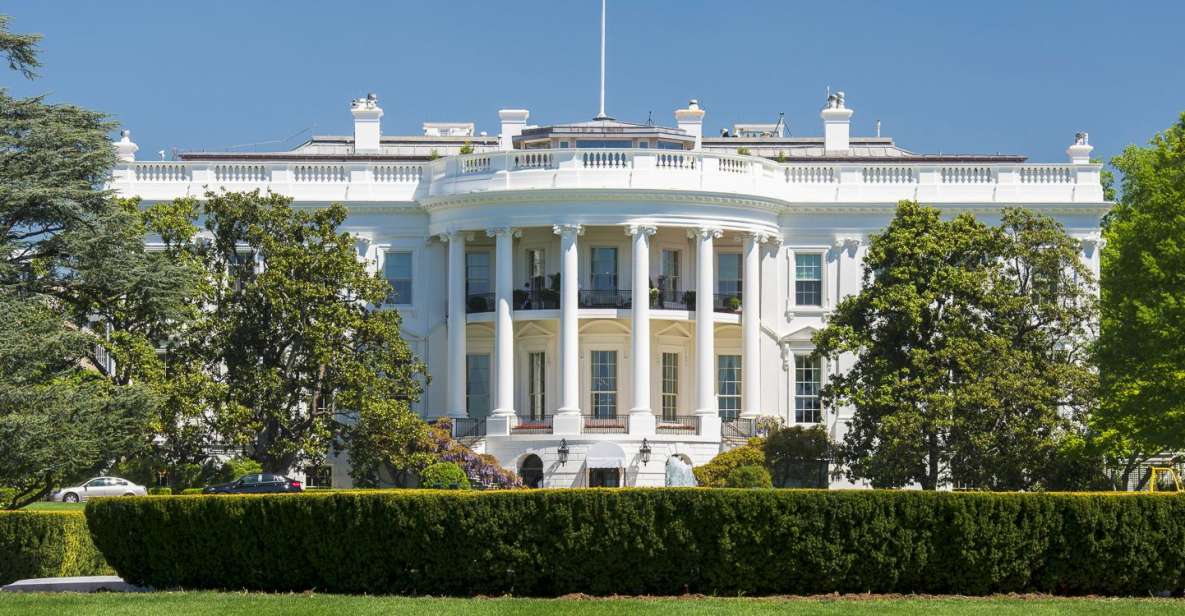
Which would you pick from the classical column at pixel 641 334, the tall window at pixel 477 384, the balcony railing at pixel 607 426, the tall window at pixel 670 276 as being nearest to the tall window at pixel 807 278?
the tall window at pixel 670 276

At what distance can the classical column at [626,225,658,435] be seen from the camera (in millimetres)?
60906

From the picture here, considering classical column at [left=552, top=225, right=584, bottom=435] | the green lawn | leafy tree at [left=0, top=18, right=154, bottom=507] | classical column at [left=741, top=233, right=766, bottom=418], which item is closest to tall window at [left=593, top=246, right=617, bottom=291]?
classical column at [left=552, top=225, right=584, bottom=435]

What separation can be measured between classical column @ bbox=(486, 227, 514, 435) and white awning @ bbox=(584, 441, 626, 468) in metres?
2.89

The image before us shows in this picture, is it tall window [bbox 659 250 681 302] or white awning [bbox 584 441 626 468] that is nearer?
white awning [bbox 584 441 626 468]

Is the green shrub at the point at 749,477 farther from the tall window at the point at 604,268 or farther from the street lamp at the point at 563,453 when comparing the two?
the tall window at the point at 604,268

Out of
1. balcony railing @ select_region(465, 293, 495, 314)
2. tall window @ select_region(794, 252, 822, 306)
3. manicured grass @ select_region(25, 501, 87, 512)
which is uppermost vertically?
tall window @ select_region(794, 252, 822, 306)

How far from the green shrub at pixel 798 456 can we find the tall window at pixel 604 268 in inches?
335

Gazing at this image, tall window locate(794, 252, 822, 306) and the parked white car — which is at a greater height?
tall window locate(794, 252, 822, 306)

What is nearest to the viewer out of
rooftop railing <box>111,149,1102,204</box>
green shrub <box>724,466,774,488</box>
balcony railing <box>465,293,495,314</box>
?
green shrub <box>724,466,774,488</box>

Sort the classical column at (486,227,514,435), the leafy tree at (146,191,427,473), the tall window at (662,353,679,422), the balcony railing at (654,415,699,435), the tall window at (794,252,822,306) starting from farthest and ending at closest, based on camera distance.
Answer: the tall window at (794,252,822,306) → the tall window at (662,353,679,422) → the classical column at (486,227,514,435) → the balcony railing at (654,415,699,435) → the leafy tree at (146,191,427,473)

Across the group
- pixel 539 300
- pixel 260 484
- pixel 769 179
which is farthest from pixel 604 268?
pixel 260 484

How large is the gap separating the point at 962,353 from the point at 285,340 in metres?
18.3

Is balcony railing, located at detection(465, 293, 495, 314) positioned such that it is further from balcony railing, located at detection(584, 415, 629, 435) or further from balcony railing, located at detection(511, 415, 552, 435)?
balcony railing, located at detection(584, 415, 629, 435)

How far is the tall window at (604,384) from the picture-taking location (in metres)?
64.2
